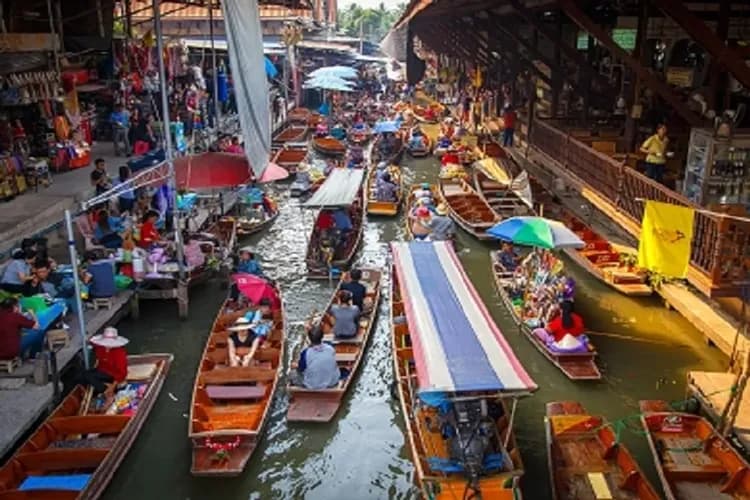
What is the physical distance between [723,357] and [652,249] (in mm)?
3270

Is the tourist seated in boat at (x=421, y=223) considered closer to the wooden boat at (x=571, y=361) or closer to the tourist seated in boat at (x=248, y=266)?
the tourist seated in boat at (x=248, y=266)

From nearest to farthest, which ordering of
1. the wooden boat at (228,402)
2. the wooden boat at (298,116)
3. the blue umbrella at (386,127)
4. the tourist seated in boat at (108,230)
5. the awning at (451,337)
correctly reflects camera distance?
the awning at (451,337) → the wooden boat at (228,402) → the tourist seated in boat at (108,230) → the blue umbrella at (386,127) → the wooden boat at (298,116)

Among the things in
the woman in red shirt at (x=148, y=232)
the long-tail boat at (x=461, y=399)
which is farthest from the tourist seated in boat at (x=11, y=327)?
the long-tail boat at (x=461, y=399)

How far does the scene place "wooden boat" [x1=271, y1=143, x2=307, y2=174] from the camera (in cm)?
2523

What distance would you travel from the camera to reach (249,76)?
1203 centimetres

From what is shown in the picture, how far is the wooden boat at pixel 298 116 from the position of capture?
3341cm

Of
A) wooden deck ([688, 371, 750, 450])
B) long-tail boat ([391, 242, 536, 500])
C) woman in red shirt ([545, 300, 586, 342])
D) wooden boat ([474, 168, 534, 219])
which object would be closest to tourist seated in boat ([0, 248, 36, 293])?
long-tail boat ([391, 242, 536, 500])

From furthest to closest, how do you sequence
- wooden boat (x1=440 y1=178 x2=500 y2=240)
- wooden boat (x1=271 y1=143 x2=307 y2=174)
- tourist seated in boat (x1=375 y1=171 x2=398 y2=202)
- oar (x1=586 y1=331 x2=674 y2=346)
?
1. wooden boat (x1=271 y1=143 x2=307 y2=174)
2. tourist seated in boat (x1=375 y1=171 x2=398 y2=202)
3. wooden boat (x1=440 y1=178 x2=500 y2=240)
4. oar (x1=586 y1=331 x2=674 y2=346)

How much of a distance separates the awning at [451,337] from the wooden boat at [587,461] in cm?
133

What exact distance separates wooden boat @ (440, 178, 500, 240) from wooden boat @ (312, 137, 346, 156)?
22.4 ft

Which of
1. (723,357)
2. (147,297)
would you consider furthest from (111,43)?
(723,357)

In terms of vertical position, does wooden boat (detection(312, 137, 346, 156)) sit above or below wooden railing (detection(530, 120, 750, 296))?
below

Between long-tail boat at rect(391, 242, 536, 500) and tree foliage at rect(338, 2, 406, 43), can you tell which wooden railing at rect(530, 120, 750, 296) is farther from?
tree foliage at rect(338, 2, 406, 43)

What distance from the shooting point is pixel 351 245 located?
16.7 metres
